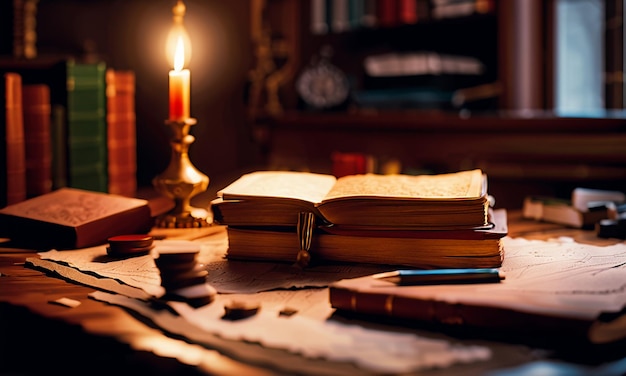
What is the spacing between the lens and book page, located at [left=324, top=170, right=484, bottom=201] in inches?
44.4

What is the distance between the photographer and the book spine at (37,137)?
173 cm

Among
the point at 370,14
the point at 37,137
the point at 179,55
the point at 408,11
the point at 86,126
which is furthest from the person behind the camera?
the point at 370,14

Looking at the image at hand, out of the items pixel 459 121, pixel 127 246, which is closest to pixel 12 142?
pixel 127 246

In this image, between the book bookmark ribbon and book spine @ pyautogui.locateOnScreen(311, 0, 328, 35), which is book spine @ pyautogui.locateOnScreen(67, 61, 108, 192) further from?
book spine @ pyautogui.locateOnScreen(311, 0, 328, 35)

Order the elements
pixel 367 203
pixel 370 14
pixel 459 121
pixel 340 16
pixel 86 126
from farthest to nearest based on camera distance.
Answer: pixel 340 16, pixel 370 14, pixel 459 121, pixel 86 126, pixel 367 203

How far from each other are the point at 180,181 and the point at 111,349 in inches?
27.4

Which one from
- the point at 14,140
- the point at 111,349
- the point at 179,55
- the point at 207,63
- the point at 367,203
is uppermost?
the point at 207,63

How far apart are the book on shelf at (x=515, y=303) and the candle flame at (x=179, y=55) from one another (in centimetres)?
71

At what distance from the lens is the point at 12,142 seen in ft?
5.36

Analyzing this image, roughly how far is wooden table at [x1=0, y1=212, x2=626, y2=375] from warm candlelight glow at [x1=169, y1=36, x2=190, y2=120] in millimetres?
Answer: 554

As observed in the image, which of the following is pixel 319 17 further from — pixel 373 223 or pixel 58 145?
pixel 373 223

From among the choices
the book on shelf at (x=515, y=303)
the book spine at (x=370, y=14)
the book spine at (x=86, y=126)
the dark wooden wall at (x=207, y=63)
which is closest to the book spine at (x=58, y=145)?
the book spine at (x=86, y=126)

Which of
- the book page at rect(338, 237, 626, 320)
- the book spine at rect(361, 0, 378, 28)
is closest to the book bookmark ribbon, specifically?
the book page at rect(338, 237, 626, 320)

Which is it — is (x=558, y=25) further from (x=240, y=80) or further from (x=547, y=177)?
(x=240, y=80)
